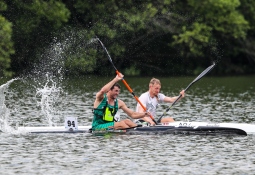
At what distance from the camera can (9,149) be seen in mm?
17500

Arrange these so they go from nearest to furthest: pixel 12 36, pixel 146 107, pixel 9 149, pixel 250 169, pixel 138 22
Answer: pixel 250 169 → pixel 9 149 → pixel 146 107 → pixel 12 36 → pixel 138 22

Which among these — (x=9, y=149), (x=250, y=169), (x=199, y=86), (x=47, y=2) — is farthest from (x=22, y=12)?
(x=250, y=169)

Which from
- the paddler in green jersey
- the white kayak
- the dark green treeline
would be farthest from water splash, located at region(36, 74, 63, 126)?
the dark green treeline

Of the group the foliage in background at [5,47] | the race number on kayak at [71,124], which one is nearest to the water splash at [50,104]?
the race number on kayak at [71,124]

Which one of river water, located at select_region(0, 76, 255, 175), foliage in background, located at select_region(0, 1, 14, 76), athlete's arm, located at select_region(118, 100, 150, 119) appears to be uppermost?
foliage in background, located at select_region(0, 1, 14, 76)

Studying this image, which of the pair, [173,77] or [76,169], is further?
[173,77]

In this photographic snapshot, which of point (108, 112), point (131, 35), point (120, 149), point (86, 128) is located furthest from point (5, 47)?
point (120, 149)

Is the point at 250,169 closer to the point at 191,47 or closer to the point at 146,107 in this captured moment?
the point at 146,107

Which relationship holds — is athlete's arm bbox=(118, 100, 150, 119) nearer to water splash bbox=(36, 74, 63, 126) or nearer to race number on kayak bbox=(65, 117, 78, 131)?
race number on kayak bbox=(65, 117, 78, 131)

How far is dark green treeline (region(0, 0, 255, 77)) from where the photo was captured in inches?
1986

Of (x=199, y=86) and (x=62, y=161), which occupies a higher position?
(x=199, y=86)

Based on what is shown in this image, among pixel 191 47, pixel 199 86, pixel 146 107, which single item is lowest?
pixel 146 107

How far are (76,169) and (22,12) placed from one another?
1521 inches

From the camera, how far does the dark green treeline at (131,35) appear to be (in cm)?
Result: 5044
